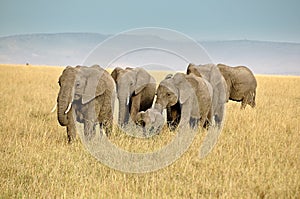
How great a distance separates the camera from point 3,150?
7922 mm

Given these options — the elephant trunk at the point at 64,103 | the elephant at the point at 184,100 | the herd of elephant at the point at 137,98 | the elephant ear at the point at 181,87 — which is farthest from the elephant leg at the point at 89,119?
the elephant ear at the point at 181,87

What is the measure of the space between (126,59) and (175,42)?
1.41m

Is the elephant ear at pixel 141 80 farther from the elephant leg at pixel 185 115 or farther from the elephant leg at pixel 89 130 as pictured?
the elephant leg at pixel 89 130

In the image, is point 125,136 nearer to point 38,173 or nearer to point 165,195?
point 38,173

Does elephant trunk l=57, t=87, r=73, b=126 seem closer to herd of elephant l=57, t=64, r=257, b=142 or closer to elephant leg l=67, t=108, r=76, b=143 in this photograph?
herd of elephant l=57, t=64, r=257, b=142

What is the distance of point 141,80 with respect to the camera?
11.4 metres

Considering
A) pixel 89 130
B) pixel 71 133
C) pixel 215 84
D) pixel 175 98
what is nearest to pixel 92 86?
pixel 89 130

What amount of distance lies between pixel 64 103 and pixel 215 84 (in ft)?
18.1

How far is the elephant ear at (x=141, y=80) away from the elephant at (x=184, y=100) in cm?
161

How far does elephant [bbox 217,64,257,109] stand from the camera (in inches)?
634

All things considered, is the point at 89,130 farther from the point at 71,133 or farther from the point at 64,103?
the point at 64,103

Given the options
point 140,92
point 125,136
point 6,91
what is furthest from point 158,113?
point 6,91

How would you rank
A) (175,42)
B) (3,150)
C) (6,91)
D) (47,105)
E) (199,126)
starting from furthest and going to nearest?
(6,91) < (47,105) < (199,126) < (175,42) < (3,150)

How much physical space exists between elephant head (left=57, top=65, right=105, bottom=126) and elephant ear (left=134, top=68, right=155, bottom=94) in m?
2.26
